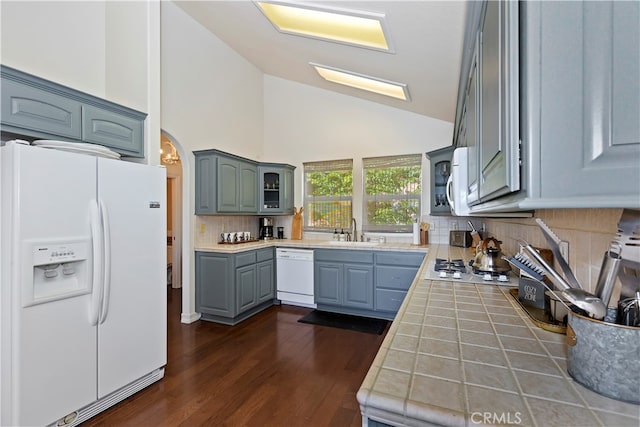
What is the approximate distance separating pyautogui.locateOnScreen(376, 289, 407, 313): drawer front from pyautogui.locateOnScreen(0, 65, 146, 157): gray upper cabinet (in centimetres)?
286

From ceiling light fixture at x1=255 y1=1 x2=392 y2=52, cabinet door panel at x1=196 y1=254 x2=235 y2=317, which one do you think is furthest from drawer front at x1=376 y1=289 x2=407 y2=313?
ceiling light fixture at x1=255 y1=1 x2=392 y2=52

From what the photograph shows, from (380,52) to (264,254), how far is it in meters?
2.66

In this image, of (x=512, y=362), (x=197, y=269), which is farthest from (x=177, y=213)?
(x=512, y=362)

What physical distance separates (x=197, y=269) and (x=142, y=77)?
2102 mm

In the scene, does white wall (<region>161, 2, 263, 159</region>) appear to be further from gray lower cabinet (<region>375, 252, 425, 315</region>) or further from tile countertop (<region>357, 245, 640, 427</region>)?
tile countertop (<region>357, 245, 640, 427</region>)

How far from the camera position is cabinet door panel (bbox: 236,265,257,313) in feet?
11.1

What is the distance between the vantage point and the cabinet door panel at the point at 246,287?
339 centimetres

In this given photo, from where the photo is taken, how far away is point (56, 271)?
5.45 feet

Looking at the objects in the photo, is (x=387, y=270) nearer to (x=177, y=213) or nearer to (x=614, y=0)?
(x=614, y=0)

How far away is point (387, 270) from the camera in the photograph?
3473 mm

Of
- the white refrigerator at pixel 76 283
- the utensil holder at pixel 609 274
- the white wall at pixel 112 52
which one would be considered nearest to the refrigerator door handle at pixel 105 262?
the white refrigerator at pixel 76 283

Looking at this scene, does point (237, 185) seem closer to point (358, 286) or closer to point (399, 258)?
point (358, 286)

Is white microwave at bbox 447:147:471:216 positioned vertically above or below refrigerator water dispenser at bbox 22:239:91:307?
above

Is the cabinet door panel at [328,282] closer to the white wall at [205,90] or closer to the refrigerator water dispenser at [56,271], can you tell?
the white wall at [205,90]
